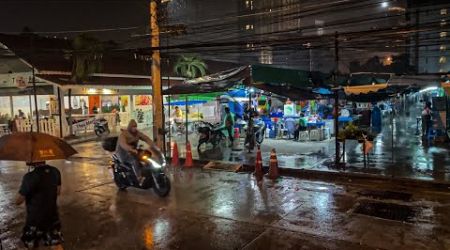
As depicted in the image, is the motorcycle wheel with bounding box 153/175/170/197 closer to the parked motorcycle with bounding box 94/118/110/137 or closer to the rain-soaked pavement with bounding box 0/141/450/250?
the rain-soaked pavement with bounding box 0/141/450/250

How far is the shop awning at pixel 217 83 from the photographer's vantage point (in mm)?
13297

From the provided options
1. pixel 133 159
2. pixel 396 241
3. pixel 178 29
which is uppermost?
pixel 178 29

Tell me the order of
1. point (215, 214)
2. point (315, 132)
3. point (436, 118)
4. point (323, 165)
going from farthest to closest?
point (315, 132) < point (436, 118) < point (323, 165) < point (215, 214)

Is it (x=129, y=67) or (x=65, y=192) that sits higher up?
(x=129, y=67)

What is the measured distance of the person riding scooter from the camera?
9.39 meters

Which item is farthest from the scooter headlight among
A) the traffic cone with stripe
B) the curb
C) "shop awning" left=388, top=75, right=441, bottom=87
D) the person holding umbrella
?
the traffic cone with stripe

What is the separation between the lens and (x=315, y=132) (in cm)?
1877

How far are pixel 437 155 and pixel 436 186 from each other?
184 inches

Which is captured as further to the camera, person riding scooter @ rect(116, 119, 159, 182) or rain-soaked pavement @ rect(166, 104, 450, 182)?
rain-soaked pavement @ rect(166, 104, 450, 182)

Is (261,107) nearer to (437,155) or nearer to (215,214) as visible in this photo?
(437,155)

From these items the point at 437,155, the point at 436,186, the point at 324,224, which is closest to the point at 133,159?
the point at 324,224

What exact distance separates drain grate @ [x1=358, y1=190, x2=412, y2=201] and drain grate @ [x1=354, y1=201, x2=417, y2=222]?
1.84ft

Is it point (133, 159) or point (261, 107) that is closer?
point (133, 159)

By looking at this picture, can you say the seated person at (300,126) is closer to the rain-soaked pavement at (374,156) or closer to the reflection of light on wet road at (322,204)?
the rain-soaked pavement at (374,156)
